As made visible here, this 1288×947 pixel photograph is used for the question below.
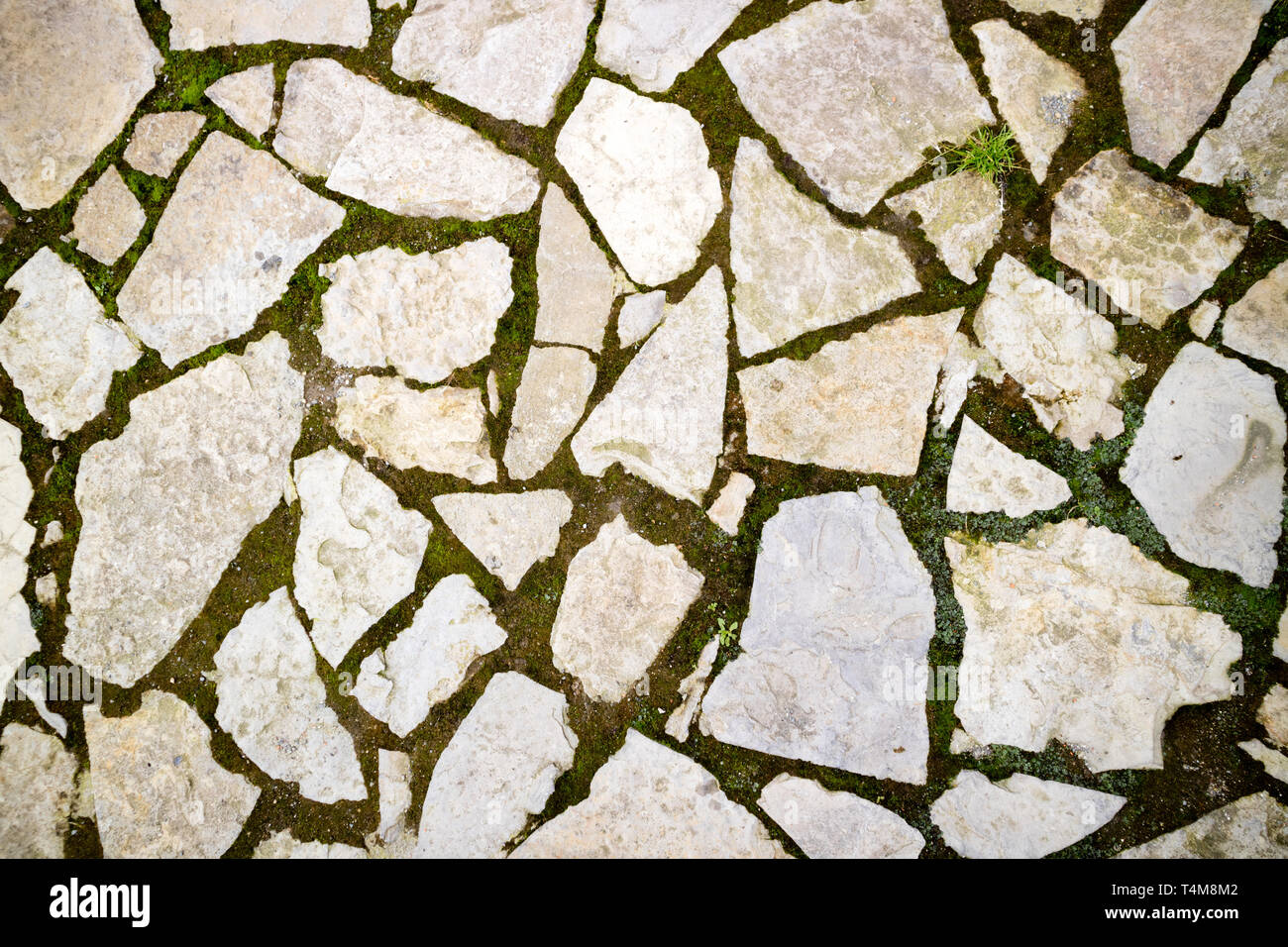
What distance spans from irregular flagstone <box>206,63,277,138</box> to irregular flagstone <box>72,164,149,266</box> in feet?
1.73

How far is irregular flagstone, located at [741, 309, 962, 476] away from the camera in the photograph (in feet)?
8.42

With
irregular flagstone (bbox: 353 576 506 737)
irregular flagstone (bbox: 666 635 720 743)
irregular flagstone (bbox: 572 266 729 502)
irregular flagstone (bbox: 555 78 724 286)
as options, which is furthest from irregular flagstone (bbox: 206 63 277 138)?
irregular flagstone (bbox: 666 635 720 743)

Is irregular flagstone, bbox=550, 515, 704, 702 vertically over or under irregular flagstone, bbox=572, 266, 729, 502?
under

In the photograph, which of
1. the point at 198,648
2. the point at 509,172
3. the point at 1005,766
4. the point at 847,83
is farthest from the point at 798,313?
the point at 198,648

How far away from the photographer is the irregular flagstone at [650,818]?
2578mm

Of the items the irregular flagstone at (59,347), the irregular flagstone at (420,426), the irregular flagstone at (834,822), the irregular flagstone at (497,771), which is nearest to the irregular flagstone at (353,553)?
the irregular flagstone at (420,426)

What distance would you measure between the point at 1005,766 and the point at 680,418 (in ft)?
5.61

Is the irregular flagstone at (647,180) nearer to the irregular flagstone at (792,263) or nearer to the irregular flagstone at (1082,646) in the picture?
the irregular flagstone at (792,263)

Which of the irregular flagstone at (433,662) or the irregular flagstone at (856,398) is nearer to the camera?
the irregular flagstone at (856,398)

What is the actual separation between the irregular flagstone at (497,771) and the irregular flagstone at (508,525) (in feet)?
1.44

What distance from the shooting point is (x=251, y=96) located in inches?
109

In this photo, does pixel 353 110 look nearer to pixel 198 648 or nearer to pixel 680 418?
pixel 680 418

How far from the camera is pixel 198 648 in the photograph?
2.79 meters

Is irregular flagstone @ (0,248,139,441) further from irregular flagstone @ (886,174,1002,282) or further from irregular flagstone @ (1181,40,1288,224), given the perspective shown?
irregular flagstone @ (1181,40,1288,224)
